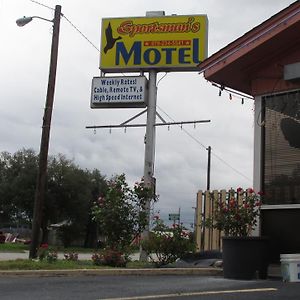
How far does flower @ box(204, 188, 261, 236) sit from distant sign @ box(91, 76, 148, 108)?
12566 millimetres

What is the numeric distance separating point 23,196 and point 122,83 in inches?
788

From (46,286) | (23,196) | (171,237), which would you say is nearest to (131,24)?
(171,237)

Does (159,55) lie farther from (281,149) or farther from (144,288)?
(144,288)

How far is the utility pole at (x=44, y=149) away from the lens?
728 inches

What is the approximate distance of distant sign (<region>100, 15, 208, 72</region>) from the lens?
2369cm

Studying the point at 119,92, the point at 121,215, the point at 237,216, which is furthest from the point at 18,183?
the point at 237,216

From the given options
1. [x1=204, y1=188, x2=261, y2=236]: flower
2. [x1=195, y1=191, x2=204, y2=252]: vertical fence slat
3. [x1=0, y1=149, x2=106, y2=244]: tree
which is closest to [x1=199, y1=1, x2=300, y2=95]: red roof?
[x1=204, y1=188, x2=261, y2=236]: flower

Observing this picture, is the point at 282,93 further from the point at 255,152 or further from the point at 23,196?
the point at 23,196

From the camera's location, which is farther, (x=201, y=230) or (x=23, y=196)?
(x=23, y=196)

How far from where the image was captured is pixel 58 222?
43.8m

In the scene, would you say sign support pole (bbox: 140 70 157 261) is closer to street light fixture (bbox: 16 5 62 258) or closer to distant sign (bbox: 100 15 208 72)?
distant sign (bbox: 100 15 208 72)

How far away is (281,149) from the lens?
39.5ft

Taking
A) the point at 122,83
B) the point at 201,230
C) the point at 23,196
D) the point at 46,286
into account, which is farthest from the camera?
the point at 23,196

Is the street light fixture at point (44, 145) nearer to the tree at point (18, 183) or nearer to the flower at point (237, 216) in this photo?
the flower at point (237, 216)
